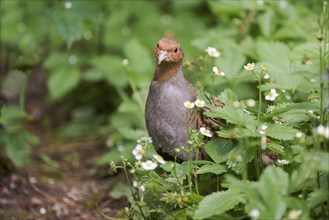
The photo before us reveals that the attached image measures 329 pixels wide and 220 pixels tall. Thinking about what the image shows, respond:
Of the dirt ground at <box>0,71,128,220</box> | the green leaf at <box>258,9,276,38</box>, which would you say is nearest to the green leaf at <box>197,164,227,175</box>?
the dirt ground at <box>0,71,128,220</box>

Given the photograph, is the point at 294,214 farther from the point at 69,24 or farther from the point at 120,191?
the point at 69,24

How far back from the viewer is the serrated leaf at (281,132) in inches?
123

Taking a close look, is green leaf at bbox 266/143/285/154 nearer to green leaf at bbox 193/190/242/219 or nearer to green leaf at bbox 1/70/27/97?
green leaf at bbox 193/190/242/219

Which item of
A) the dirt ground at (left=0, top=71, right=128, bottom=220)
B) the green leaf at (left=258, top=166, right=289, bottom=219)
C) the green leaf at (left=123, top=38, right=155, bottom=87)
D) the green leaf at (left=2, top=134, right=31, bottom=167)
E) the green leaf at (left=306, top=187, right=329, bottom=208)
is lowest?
the dirt ground at (left=0, top=71, right=128, bottom=220)

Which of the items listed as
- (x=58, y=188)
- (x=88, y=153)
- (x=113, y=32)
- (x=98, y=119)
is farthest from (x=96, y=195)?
(x=113, y=32)

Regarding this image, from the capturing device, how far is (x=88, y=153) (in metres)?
5.58

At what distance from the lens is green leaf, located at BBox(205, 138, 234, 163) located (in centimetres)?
333

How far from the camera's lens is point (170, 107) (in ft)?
11.6

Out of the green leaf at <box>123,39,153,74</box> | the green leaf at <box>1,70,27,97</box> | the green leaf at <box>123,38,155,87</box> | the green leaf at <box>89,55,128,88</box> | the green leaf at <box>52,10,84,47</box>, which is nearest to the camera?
the green leaf at <box>52,10,84,47</box>

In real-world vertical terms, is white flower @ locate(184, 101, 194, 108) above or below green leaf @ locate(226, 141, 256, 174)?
above

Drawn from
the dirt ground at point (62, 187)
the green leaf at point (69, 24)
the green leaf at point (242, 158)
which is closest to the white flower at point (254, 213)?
the green leaf at point (242, 158)

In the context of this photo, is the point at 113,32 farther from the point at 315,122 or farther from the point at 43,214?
the point at 315,122

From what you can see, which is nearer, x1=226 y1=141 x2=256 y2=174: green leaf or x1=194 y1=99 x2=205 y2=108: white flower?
x1=226 y1=141 x2=256 y2=174: green leaf

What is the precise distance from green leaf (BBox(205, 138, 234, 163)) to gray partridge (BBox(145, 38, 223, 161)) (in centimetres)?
17
